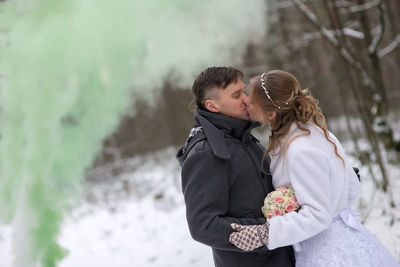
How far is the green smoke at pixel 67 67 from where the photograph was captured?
14.1 ft

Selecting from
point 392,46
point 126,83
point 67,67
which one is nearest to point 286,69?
point 392,46

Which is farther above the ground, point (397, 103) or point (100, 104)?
point (397, 103)

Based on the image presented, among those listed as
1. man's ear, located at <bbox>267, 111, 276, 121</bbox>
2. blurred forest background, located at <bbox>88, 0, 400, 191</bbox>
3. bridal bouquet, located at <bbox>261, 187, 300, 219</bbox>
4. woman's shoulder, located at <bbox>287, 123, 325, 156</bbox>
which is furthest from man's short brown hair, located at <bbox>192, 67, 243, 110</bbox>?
blurred forest background, located at <bbox>88, 0, 400, 191</bbox>

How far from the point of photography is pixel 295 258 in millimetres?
1699

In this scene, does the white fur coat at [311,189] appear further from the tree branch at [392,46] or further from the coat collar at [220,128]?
the tree branch at [392,46]

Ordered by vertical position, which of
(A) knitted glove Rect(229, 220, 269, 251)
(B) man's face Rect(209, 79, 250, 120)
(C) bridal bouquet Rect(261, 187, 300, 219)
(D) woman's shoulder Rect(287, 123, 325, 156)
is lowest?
(A) knitted glove Rect(229, 220, 269, 251)

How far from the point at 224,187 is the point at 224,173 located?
6 cm

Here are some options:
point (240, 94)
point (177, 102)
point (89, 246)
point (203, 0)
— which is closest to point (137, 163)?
point (177, 102)

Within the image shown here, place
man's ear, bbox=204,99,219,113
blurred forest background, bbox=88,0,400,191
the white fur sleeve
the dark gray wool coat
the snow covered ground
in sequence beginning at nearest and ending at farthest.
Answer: the white fur sleeve, the dark gray wool coat, man's ear, bbox=204,99,219,113, the snow covered ground, blurred forest background, bbox=88,0,400,191

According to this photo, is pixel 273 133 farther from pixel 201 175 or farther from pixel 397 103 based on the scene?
pixel 397 103

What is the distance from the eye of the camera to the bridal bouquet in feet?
4.91

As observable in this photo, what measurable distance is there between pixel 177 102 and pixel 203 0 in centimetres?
579

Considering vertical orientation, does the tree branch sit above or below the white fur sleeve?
above

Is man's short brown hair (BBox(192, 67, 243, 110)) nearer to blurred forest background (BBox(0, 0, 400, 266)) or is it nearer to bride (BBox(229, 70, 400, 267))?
bride (BBox(229, 70, 400, 267))
